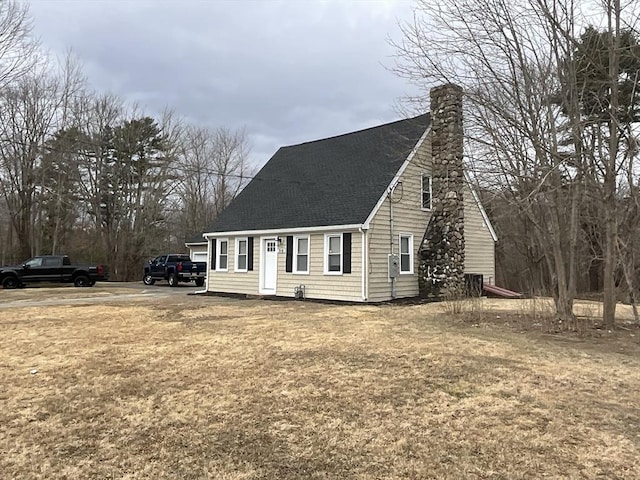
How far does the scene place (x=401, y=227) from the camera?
16078 mm

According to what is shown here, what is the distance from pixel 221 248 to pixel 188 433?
618 inches

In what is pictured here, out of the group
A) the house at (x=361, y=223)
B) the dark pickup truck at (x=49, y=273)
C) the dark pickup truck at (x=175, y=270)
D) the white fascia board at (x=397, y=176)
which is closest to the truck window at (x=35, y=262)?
the dark pickup truck at (x=49, y=273)

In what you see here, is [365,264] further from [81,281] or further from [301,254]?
[81,281]

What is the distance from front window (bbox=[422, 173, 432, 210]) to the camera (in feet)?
56.4

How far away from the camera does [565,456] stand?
140 inches

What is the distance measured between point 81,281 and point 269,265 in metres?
13.6

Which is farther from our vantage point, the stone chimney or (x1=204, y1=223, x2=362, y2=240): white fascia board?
the stone chimney

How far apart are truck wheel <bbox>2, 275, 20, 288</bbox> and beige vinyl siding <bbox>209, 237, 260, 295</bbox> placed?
11.7 m

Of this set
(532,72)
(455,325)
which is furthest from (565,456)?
(532,72)

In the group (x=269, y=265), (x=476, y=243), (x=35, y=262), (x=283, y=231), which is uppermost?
(x=283, y=231)

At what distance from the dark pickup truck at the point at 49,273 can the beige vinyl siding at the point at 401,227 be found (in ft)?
56.3

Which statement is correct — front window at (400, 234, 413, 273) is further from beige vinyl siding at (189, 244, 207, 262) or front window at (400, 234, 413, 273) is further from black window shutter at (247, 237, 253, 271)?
beige vinyl siding at (189, 244, 207, 262)

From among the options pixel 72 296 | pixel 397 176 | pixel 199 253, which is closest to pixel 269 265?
pixel 397 176

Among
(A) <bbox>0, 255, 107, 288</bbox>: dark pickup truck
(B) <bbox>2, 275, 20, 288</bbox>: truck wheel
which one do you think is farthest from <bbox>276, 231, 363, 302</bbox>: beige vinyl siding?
(B) <bbox>2, 275, 20, 288</bbox>: truck wheel
